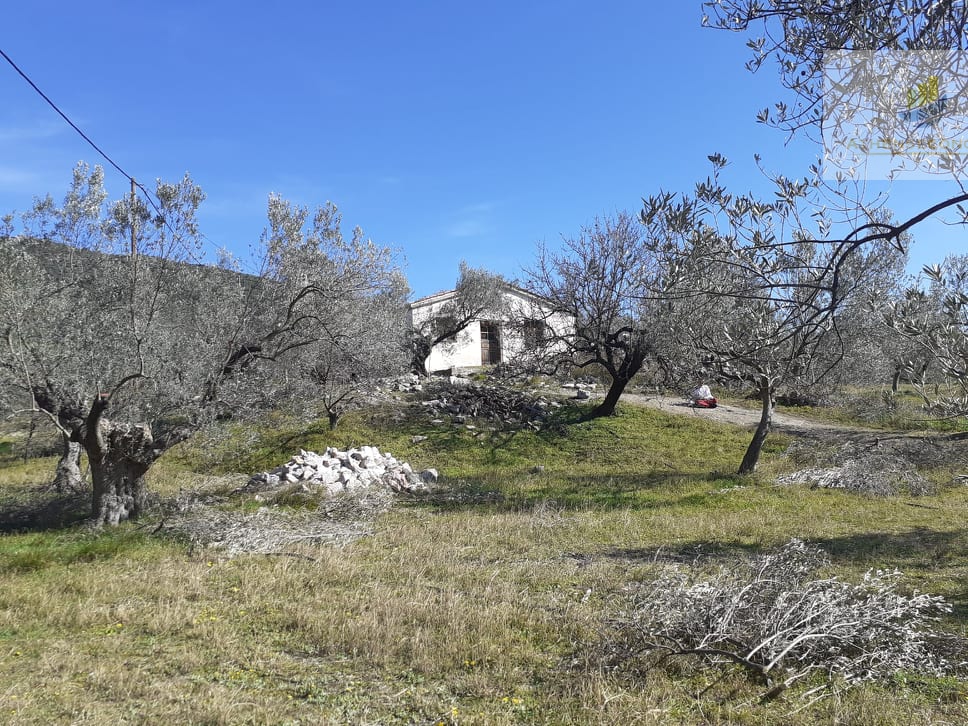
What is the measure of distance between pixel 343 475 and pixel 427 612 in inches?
333

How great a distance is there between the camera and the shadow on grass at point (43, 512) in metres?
10.5

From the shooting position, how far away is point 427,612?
6.02 meters

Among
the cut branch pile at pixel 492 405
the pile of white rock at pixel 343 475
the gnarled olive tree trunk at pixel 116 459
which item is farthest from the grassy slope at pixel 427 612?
the cut branch pile at pixel 492 405

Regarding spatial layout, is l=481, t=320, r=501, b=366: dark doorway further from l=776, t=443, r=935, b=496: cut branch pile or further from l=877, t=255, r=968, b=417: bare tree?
l=877, t=255, r=968, b=417: bare tree

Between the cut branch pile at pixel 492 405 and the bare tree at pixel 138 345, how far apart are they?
968cm

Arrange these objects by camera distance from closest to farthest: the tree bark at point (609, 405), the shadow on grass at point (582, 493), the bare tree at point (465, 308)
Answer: the shadow on grass at point (582, 493) < the tree bark at point (609, 405) < the bare tree at point (465, 308)

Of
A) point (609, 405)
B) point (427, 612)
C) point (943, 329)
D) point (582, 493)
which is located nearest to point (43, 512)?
point (427, 612)

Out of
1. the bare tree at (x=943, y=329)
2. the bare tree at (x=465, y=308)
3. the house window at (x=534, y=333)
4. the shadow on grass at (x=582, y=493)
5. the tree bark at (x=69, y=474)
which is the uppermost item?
the bare tree at (x=465, y=308)

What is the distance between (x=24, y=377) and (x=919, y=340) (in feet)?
34.7

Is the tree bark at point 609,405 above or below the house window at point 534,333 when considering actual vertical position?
below

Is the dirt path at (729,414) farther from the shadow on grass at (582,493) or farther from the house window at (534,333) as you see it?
the shadow on grass at (582,493)

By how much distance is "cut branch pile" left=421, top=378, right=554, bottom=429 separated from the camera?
2209 cm

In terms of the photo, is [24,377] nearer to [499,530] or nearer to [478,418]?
[499,530]

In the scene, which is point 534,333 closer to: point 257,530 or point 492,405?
point 492,405
